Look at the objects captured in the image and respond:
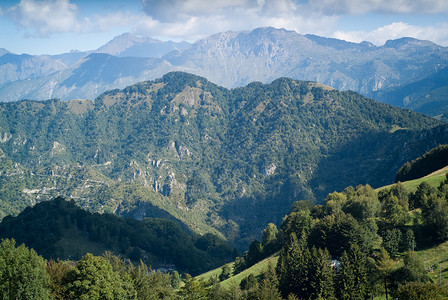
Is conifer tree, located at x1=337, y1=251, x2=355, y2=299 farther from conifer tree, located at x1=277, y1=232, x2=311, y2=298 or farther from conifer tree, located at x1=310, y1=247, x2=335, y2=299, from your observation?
conifer tree, located at x1=277, y1=232, x2=311, y2=298

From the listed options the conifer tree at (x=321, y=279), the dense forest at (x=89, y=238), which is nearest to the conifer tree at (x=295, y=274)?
the conifer tree at (x=321, y=279)

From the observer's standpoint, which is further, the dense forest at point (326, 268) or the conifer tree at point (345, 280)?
the conifer tree at point (345, 280)

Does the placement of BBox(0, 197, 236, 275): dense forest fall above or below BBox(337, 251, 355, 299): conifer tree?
below

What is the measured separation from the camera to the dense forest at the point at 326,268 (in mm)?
54969

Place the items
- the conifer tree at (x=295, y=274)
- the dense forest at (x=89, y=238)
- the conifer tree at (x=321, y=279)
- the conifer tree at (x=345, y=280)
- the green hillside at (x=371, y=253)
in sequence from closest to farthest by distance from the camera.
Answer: the green hillside at (x=371, y=253) → the conifer tree at (x=345, y=280) → the conifer tree at (x=321, y=279) → the conifer tree at (x=295, y=274) → the dense forest at (x=89, y=238)

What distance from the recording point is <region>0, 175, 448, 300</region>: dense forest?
180 feet

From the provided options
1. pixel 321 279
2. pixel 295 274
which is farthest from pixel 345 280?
pixel 295 274

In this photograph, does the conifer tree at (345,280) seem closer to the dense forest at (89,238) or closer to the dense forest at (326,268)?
the dense forest at (326,268)

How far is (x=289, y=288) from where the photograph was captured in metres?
74.1

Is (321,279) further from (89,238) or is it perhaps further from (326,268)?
(89,238)

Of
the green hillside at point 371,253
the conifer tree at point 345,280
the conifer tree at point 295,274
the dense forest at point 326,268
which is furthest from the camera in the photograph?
the conifer tree at point 295,274

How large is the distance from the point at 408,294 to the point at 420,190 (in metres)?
53.8

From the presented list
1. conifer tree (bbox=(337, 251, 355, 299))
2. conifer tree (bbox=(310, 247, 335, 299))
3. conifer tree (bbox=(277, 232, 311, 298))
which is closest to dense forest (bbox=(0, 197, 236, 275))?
conifer tree (bbox=(277, 232, 311, 298))

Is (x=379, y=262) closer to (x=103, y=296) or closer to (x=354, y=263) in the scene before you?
(x=354, y=263)
